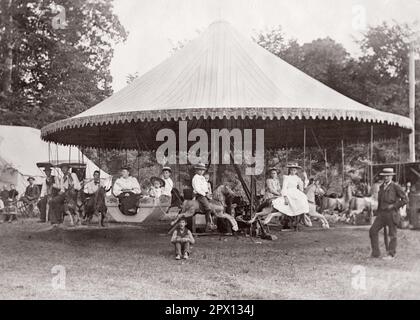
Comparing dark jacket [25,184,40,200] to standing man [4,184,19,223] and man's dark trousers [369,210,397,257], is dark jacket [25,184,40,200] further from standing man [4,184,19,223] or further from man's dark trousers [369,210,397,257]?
man's dark trousers [369,210,397,257]

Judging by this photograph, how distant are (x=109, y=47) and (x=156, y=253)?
20.1 m

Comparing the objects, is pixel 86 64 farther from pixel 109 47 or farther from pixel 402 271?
pixel 402 271

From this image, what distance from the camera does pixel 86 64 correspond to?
1110 inches

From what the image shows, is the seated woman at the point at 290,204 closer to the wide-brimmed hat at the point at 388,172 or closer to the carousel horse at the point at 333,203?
the wide-brimmed hat at the point at 388,172

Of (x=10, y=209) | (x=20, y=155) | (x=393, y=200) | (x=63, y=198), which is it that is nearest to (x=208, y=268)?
(x=393, y=200)

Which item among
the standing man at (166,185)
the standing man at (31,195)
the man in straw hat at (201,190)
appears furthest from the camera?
the standing man at (31,195)

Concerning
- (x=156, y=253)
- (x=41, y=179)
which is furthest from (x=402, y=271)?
(x=41, y=179)

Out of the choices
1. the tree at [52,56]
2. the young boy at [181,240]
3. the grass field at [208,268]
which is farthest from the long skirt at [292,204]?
the tree at [52,56]

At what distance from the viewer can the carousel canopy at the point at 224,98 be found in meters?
10.9

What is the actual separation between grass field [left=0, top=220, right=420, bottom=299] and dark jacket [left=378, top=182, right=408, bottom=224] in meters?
0.83

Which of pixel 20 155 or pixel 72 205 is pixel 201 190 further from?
pixel 20 155

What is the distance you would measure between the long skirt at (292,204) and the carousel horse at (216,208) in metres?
0.97

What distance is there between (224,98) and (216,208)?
7.47 ft

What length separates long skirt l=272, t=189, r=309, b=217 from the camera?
11.8m
